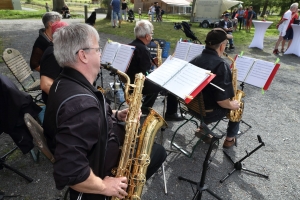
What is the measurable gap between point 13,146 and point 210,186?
302 cm

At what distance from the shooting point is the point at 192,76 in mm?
2463

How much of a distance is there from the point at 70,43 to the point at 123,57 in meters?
2.24

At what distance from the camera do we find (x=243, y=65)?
3578 millimetres

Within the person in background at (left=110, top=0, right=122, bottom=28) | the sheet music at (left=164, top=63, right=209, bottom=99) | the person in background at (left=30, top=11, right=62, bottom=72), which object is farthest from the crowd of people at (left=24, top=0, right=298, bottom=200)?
the person in background at (left=110, top=0, right=122, bottom=28)

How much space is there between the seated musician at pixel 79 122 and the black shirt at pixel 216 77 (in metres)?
1.66

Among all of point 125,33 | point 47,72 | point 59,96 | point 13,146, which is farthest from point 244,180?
point 125,33

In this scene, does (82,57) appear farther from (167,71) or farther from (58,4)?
(58,4)

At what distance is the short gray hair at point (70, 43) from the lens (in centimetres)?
150

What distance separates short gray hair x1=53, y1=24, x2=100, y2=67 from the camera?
150 centimetres

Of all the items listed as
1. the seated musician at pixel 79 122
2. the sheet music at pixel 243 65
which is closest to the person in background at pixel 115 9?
the sheet music at pixel 243 65

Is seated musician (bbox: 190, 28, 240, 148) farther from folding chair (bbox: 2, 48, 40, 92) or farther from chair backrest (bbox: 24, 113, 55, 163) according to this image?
folding chair (bbox: 2, 48, 40, 92)

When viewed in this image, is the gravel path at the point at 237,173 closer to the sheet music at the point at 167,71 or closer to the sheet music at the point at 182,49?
the sheet music at the point at 182,49

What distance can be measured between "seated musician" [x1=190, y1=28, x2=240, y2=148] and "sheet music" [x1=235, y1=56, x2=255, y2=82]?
0.79 m

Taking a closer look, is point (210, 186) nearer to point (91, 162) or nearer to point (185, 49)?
point (91, 162)
